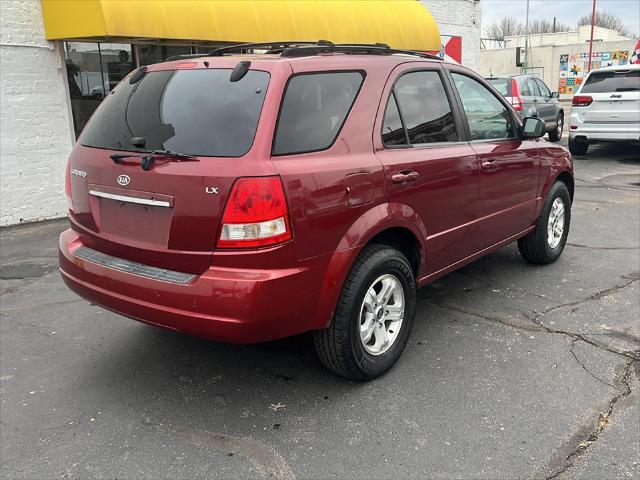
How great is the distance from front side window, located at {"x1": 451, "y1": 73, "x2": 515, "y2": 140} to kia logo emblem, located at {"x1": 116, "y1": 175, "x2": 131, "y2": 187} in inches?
94.6

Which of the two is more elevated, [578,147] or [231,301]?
[231,301]

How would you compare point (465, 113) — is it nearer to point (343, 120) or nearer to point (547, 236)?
point (343, 120)

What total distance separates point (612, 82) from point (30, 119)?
10.7 m

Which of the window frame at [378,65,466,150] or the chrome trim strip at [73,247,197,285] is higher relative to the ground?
the window frame at [378,65,466,150]

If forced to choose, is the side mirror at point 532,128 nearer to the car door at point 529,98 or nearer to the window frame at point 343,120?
the window frame at point 343,120

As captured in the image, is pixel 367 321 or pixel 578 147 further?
pixel 578 147

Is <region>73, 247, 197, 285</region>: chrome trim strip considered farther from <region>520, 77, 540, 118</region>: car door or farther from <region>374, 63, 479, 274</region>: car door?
<region>520, 77, 540, 118</region>: car door

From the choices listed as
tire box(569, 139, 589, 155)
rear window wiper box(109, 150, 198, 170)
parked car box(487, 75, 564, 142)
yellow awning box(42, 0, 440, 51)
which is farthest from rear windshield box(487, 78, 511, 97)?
rear window wiper box(109, 150, 198, 170)

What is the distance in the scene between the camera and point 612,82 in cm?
1177

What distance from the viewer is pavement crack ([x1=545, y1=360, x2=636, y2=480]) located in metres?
2.67

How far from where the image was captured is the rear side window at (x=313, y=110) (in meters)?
2.93

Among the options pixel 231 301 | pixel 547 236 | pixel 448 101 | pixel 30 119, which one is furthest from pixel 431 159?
pixel 30 119

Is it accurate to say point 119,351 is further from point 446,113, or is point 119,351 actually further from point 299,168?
point 446,113

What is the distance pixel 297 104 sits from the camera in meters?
3.01
